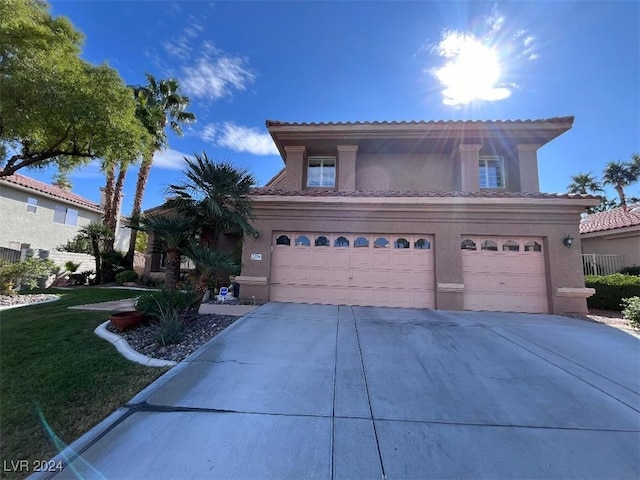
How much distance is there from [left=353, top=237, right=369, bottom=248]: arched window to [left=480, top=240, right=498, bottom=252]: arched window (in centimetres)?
401

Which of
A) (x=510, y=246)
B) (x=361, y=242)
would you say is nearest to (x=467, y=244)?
(x=510, y=246)

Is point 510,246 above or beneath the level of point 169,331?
above

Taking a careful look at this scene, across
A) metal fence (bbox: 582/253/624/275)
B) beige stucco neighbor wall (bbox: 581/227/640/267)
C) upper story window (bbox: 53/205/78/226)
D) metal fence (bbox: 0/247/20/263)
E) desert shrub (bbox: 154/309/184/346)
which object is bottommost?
desert shrub (bbox: 154/309/184/346)

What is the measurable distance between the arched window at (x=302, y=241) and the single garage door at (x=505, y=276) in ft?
18.1

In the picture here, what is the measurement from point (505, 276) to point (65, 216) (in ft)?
89.5

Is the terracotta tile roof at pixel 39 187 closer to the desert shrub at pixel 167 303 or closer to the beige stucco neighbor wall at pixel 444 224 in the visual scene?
the beige stucco neighbor wall at pixel 444 224

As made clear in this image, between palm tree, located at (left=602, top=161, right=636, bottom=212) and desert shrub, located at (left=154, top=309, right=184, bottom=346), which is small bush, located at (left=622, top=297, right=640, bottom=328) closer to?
desert shrub, located at (left=154, top=309, right=184, bottom=346)

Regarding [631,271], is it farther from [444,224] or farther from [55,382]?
[55,382]

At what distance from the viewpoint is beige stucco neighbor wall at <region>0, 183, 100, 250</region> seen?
17047 millimetres

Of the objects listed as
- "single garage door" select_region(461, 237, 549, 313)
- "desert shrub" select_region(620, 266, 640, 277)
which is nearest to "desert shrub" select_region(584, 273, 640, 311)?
"desert shrub" select_region(620, 266, 640, 277)

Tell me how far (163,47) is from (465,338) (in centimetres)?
1434

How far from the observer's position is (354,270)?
1029 cm

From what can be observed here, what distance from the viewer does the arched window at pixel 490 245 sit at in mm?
10094

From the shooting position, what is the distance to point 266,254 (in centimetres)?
1044
